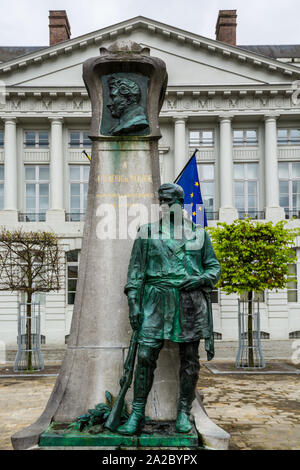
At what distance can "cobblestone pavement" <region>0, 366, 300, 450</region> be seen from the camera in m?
6.96

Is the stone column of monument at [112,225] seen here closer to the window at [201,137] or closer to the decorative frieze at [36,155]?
the decorative frieze at [36,155]

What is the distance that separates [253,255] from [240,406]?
6774 mm

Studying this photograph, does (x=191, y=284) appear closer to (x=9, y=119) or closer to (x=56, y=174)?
(x=56, y=174)

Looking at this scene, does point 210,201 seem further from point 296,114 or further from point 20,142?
point 20,142

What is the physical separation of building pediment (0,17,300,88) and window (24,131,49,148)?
9.03ft

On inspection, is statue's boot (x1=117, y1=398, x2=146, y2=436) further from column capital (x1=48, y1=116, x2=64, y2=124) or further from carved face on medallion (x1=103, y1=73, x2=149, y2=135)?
column capital (x1=48, y1=116, x2=64, y2=124)

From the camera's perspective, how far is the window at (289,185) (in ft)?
105

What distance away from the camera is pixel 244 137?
107ft

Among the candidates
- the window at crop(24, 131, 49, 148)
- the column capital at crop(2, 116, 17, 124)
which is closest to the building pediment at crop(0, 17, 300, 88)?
the column capital at crop(2, 116, 17, 124)

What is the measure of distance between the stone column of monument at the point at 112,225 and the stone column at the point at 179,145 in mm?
24861

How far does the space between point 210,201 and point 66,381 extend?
26.9 m

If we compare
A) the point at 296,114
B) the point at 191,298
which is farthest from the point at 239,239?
the point at 296,114

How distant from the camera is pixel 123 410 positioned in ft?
18.4
